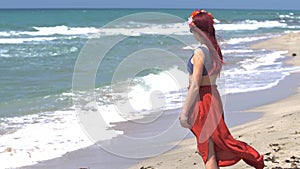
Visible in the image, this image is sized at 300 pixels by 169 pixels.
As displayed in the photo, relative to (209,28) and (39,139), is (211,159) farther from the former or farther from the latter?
(39,139)

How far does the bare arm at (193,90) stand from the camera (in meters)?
3.92

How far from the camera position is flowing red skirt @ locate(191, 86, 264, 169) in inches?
159

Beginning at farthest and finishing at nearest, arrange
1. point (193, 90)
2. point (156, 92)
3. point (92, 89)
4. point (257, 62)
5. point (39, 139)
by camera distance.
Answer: point (257, 62), point (92, 89), point (156, 92), point (39, 139), point (193, 90)

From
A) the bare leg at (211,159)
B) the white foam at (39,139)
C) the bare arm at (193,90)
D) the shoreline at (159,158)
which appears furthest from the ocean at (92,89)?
the bare leg at (211,159)

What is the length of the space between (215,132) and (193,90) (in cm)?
42

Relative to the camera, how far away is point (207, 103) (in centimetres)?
405

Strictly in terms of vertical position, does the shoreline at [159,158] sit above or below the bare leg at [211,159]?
below

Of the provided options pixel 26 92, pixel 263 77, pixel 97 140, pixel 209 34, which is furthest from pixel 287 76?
pixel 209 34

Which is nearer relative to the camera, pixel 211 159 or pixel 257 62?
pixel 211 159

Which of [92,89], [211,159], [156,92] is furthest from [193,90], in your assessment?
[92,89]

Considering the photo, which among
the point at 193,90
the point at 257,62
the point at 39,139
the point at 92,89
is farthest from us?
the point at 257,62

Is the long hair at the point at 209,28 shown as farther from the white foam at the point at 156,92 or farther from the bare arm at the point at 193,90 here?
the white foam at the point at 156,92

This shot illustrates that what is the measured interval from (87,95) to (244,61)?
1019cm

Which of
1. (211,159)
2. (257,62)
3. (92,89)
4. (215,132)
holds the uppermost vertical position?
(215,132)
